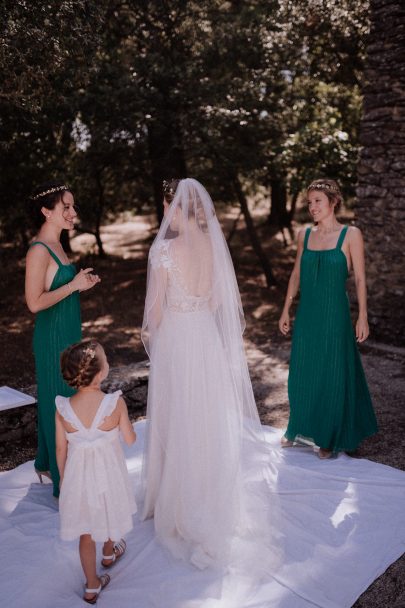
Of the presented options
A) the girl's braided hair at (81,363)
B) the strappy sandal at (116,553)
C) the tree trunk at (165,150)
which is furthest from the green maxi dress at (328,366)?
the tree trunk at (165,150)

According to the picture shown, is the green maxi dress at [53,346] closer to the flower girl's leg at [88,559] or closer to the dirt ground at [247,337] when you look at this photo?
the dirt ground at [247,337]

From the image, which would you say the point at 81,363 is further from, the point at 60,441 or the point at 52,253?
the point at 52,253

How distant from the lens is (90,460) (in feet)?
9.97

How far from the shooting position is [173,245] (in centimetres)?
361

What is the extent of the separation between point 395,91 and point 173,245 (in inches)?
215

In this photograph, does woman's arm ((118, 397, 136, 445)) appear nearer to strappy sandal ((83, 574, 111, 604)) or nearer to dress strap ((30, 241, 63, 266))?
strappy sandal ((83, 574, 111, 604))

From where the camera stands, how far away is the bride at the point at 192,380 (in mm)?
3596

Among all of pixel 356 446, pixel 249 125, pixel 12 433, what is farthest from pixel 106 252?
pixel 356 446

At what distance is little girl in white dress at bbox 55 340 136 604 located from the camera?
3.01 meters

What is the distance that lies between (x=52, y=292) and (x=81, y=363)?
1.23m

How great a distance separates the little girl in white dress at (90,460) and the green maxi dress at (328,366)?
2231 millimetres

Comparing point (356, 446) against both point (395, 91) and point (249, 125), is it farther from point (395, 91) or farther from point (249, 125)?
point (249, 125)

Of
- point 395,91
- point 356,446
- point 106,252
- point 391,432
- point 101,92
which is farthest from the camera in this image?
point 106,252

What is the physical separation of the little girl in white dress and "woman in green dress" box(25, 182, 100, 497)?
1168 millimetres
